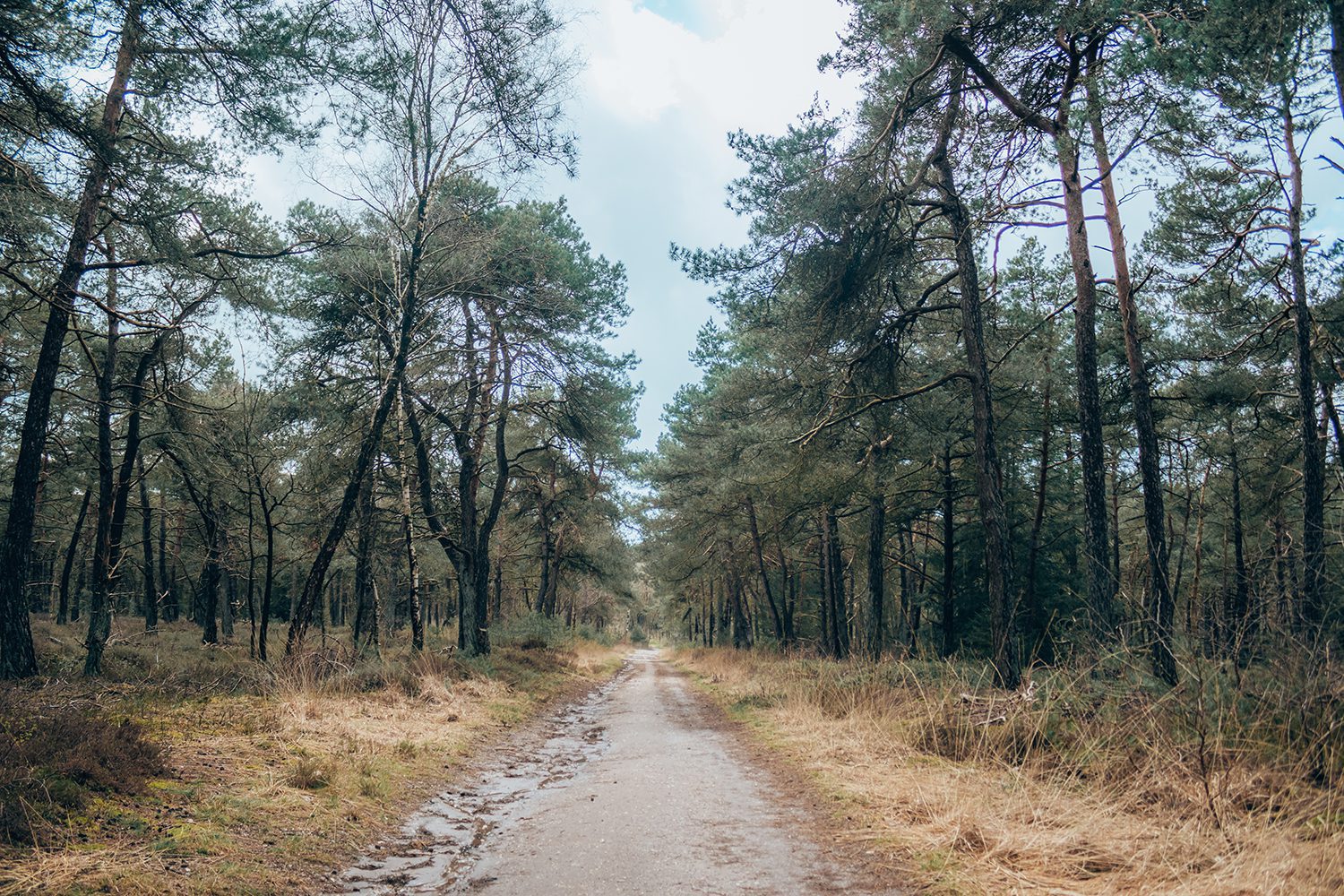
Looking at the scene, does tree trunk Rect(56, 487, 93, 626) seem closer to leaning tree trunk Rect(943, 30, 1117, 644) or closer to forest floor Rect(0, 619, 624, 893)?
forest floor Rect(0, 619, 624, 893)

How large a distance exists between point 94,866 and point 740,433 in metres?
14.5

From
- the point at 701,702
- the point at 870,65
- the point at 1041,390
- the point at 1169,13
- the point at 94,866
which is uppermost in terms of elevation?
the point at 870,65

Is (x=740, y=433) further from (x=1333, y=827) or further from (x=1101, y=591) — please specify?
(x=1333, y=827)

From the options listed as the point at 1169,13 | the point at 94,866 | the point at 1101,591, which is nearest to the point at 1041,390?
the point at 1101,591

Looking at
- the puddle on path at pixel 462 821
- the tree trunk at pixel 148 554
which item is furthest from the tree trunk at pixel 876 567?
the tree trunk at pixel 148 554

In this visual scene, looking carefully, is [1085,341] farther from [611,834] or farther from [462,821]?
[462,821]

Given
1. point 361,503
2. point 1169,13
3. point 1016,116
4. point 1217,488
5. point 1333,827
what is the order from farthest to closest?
point 1217,488 < point 361,503 < point 1016,116 < point 1169,13 < point 1333,827

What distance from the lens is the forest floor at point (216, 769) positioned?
3984 millimetres

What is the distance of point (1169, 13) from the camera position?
684cm

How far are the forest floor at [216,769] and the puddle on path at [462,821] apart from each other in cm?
22

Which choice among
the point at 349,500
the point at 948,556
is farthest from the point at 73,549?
the point at 948,556

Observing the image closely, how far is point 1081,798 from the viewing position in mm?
5082

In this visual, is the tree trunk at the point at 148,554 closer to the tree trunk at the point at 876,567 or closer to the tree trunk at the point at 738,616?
the tree trunk at the point at 876,567

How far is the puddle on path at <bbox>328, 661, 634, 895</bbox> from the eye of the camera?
4.54m
